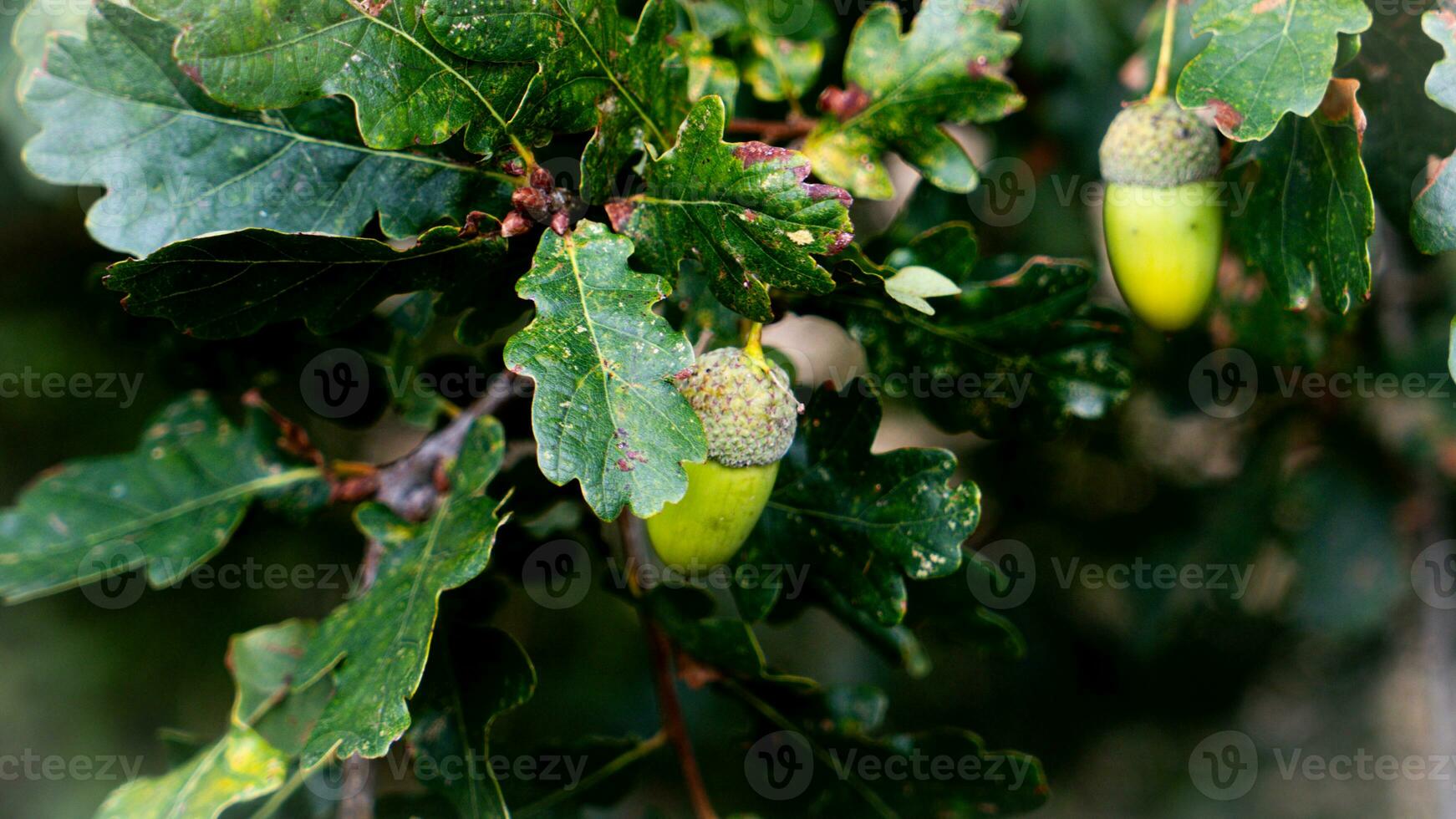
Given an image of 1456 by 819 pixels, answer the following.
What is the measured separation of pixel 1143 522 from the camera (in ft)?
6.48

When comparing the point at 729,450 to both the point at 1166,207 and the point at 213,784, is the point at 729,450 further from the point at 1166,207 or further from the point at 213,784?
the point at 213,784

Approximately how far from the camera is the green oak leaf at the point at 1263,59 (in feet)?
2.77

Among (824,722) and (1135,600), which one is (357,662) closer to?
(824,722)

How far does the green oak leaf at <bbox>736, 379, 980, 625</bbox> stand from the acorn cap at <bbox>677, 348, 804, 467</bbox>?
6.4 inches

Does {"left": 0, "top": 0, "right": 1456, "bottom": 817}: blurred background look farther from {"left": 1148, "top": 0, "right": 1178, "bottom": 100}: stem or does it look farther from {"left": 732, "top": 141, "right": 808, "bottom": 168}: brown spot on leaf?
{"left": 732, "top": 141, "right": 808, "bottom": 168}: brown spot on leaf

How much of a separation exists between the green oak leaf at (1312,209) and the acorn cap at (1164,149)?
40 millimetres

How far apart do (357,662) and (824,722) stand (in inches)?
22.7

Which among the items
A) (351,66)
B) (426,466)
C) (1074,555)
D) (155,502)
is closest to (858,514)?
(426,466)

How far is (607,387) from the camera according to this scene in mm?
726

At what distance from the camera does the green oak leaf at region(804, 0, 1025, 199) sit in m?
1.08

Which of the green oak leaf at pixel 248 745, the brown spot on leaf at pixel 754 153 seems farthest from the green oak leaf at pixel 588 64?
the green oak leaf at pixel 248 745

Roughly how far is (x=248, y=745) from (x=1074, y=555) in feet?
5.04

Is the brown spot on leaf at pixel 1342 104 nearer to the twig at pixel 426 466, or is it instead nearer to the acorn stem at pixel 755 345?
the acorn stem at pixel 755 345

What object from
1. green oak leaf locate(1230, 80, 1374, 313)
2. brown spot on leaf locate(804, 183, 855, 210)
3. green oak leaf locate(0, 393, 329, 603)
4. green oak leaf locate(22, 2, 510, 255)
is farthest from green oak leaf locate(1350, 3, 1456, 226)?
green oak leaf locate(0, 393, 329, 603)
